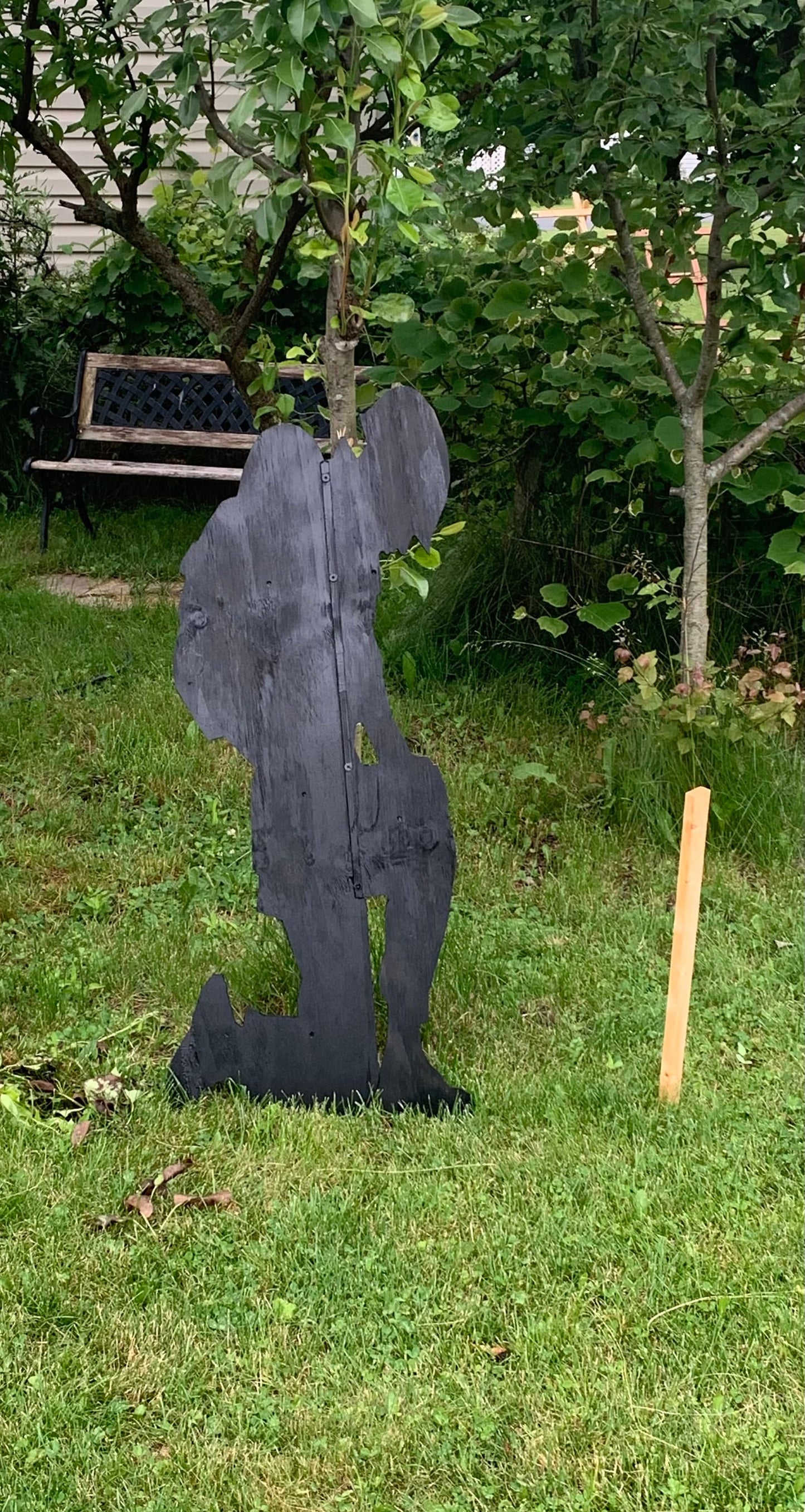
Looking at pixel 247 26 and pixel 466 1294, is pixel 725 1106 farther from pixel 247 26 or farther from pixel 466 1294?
pixel 247 26

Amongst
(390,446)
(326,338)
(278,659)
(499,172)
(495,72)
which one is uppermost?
(495,72)

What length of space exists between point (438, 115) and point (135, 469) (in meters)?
4.53

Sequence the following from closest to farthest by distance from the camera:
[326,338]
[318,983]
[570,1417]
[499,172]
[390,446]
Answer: [570,1417]
[390,446]
[318,983]
[326,338]
[499,172]

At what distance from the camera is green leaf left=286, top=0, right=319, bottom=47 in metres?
2.41

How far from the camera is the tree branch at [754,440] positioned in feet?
13.4

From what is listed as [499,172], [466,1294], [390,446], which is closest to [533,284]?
[499,172]

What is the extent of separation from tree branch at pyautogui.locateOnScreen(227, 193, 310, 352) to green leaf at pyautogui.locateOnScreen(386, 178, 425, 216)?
1.72 m

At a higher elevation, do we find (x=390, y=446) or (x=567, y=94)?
(x=567, y=94)

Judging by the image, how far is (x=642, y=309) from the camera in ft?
13.7

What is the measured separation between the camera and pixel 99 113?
423cm

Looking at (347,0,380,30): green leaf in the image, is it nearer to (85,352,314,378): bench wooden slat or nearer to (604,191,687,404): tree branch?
(604,191,687,404): tree branch

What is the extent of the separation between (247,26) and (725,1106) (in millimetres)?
2786

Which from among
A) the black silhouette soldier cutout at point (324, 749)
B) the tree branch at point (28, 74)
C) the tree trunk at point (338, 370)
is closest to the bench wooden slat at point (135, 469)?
the tree branch at point (28, 74)

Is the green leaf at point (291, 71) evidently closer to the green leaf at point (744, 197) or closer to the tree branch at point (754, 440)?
the green leaf at point (744, 197)
